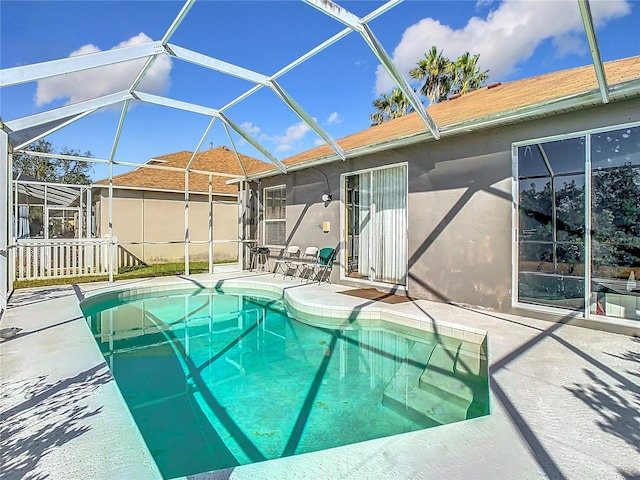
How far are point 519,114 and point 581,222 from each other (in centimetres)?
186

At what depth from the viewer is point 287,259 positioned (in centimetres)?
1038

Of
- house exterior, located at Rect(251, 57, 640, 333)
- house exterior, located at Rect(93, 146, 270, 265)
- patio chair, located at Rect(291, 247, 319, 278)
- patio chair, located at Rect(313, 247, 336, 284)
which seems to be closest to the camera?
house exterior, located at Rect(251, 57, 640, 333)

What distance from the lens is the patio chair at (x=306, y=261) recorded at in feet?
30.3

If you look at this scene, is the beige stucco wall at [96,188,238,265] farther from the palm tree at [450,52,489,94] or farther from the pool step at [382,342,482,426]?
the palm tree at [450,52,489,94]

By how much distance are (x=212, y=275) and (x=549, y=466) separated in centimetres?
948

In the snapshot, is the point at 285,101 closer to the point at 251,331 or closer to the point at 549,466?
the point at 251,331

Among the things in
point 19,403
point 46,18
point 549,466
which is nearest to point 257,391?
point 19,403

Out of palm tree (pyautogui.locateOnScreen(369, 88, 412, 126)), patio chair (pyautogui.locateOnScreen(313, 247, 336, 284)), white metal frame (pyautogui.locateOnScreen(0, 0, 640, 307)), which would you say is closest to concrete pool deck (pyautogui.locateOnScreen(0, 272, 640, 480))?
white metal frame (pyautogui.locateOnScreen(0, 0, 640, 307))

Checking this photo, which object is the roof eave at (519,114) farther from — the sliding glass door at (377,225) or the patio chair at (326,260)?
the patio chair at (326,260)

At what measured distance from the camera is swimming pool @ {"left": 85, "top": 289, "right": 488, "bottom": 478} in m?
2.85

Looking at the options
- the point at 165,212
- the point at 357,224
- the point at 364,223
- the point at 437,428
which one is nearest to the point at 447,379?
the point at 437,428

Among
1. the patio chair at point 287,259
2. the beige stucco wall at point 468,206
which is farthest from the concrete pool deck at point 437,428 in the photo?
the patio chair at point 287,259

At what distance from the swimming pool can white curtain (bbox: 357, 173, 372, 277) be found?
2522mm

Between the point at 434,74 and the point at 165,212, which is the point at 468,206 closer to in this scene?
the point at 165,212
